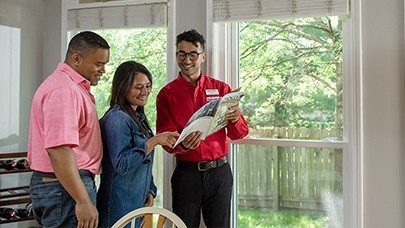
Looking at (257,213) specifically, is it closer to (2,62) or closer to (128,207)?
(128,207)

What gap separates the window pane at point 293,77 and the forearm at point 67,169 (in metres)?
1.36

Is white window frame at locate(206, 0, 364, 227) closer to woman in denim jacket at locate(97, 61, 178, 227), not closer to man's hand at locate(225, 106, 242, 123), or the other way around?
man's hand at locate(225, 106, 242, 123)

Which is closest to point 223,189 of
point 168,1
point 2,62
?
point 168,1

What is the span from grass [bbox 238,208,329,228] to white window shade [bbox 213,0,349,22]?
129cm

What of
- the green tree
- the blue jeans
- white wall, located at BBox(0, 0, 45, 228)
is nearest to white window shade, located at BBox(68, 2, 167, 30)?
the green tree

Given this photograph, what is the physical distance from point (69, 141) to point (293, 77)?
5.11ft

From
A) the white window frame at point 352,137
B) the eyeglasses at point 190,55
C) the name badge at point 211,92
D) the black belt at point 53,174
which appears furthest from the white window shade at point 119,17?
the black belt at point 53,174

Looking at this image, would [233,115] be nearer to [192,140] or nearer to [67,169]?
[192,140]

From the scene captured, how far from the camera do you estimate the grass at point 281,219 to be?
2719 mm

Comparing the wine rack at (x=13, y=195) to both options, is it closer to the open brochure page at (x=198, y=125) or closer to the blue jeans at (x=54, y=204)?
the blue jeans at (x=54, y=204)

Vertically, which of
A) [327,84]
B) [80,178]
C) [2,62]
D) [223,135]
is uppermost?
[2,62]

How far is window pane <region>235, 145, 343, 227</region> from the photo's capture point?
2664 millimetres

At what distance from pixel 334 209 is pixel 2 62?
262 centimetres

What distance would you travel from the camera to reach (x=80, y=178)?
1896 mm
